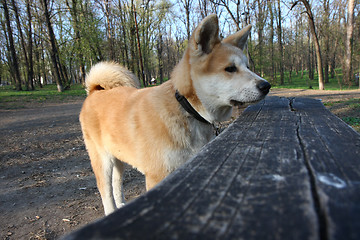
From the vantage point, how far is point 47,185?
11.9 feet

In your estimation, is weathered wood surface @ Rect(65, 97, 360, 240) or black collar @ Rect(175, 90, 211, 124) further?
black collar @ Rect(175, 90, 211, 124)

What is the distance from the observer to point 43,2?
56.3ft

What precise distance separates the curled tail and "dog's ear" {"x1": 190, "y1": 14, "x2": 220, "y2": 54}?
55.0 inches

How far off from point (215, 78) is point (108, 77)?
1677mm

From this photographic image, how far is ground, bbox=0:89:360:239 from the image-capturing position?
8.90ft

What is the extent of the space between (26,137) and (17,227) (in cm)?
433

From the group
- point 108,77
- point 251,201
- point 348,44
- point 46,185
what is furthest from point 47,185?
point 348,44

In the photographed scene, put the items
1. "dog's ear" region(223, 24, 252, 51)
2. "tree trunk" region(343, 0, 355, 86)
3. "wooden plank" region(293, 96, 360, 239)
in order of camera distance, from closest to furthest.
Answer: "wooden plank" region(293, 96, 360, 239) < "dog's ear" region(223, 24, 252, 51) < "tree trunk" region(343, 0, 355, 86)

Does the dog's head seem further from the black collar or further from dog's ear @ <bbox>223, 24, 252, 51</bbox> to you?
dog's ear @ <bbox>223, 24, 252, 51</bbox>

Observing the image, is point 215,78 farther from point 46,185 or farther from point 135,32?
point 135,32

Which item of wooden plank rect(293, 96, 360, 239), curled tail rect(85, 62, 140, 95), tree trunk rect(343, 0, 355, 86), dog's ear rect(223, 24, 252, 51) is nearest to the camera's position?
wooden plank rect(293, 96, 360, 239)

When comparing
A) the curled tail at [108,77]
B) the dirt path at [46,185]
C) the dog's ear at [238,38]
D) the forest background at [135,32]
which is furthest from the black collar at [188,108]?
the forest background at [135,32]

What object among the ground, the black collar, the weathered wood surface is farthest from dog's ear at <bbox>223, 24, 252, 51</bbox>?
the ground

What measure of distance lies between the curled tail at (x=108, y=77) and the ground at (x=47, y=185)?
1.62 metres
